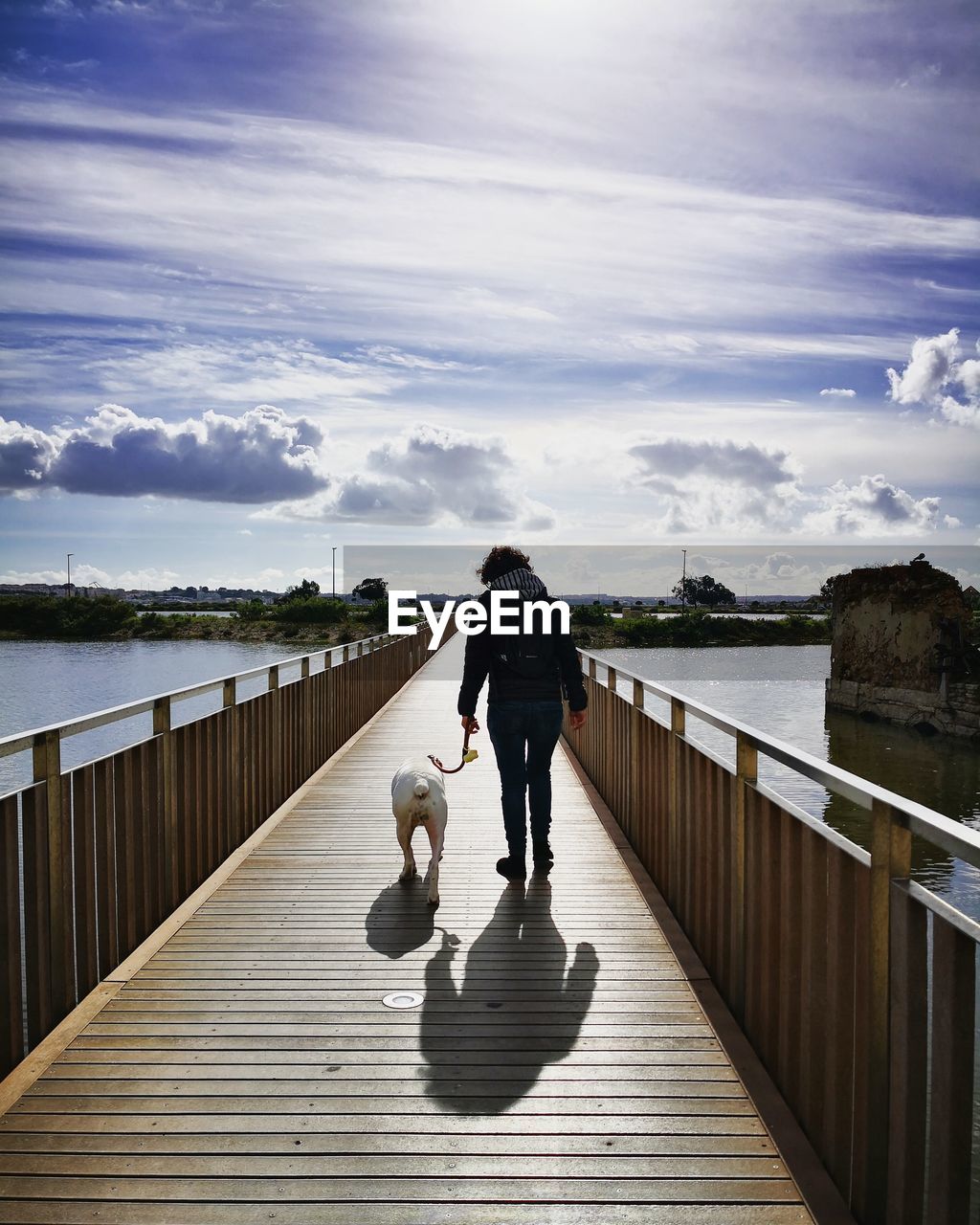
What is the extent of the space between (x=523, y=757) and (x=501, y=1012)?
1807 mm

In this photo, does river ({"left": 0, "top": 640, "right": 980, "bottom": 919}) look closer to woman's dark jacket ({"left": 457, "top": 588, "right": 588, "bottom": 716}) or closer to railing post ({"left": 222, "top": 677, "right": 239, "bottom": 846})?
railing post ({"left": 222, "top": 677, "right": 239, "bottom": 846})

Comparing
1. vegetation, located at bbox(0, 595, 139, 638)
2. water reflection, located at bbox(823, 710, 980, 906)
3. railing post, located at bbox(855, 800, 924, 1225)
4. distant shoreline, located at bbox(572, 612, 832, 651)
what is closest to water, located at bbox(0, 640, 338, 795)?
railing post, located at bbox(855, 800, 924, 1225)

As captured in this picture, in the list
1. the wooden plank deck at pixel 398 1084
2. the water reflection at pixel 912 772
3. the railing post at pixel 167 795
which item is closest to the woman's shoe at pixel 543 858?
the wooden plank deck at pixel 398 1084

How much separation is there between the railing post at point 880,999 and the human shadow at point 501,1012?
3.30ft

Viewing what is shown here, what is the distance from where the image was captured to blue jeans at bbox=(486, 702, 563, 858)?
15.7ft

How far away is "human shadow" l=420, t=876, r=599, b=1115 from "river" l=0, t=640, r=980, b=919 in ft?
5.23

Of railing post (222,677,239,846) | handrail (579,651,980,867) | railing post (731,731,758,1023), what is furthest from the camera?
railing post (222,677,239,846)

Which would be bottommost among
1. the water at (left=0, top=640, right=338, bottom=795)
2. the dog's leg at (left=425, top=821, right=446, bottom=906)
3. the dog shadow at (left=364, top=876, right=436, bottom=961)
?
the water at (left=0, top=640, right=338, bottom=795)

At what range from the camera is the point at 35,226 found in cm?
2400

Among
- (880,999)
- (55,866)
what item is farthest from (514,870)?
(880,999)

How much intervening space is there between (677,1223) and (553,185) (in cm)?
1598

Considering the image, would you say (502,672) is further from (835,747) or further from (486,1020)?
(835,747)

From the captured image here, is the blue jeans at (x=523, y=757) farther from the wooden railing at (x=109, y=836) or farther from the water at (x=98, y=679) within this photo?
the water at (x=98, y=679)

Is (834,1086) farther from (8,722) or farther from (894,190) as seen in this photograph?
(894,190)
